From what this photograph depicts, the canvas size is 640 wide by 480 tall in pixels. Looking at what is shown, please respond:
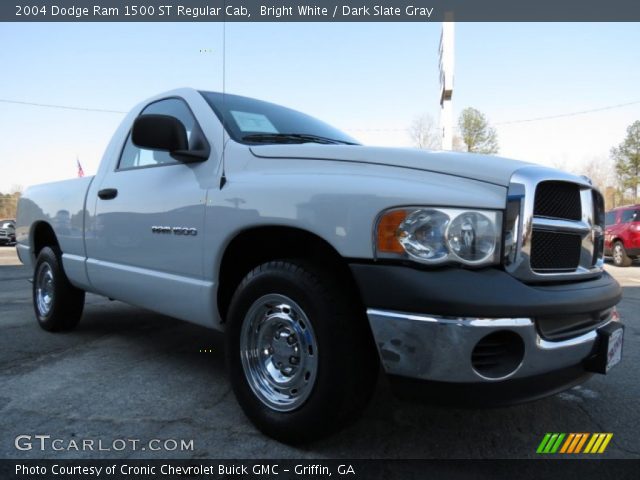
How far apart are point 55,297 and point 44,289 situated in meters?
0.41

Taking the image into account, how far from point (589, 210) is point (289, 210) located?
4.73ft

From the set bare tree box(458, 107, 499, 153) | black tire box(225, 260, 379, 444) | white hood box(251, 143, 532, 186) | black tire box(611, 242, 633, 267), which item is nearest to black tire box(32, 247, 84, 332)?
black tire box(225, 260, 379, 444)

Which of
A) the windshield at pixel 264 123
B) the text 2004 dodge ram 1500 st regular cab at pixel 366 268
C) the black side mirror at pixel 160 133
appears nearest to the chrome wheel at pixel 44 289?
the text 2004 dodge ram 1500 st regular cab at pixel 366 268

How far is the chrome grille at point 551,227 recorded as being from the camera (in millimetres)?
1802

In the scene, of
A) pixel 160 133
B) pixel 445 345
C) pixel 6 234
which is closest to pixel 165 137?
pixel 160 133

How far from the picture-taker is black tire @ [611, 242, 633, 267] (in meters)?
12.5

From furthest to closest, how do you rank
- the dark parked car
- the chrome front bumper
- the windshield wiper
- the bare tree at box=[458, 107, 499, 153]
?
the bare tree at box=[458, 107, 499, 153] < the dark parked car < the windshield wiper < the chrome front bumper

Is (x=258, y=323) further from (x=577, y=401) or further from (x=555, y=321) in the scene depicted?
(x=577, y=401)

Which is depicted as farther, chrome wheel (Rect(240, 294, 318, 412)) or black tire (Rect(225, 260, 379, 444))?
chrome wheel (Rect(240, 294, 318, 412))

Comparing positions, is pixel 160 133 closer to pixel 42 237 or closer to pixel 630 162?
pixel 42 237

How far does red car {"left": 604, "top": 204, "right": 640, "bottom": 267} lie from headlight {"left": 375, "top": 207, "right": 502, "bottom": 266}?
12.2 m

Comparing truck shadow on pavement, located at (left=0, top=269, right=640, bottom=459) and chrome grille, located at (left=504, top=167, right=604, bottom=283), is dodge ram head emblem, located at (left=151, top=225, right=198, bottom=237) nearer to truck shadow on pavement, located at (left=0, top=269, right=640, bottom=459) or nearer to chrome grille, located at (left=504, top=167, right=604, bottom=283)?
truck shadow on pavement, located at (left=0, top=269, right=640, bottom=459)
